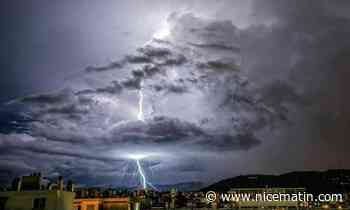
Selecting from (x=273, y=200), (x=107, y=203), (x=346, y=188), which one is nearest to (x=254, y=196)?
(x=273, y=200)

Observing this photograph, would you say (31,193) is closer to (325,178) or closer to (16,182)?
(16,182)

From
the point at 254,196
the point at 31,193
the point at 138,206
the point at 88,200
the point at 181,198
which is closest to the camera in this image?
the point at 31,193

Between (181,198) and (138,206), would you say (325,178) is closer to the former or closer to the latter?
(181,198)

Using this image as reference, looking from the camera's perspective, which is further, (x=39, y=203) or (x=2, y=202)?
(x=2, y=202)

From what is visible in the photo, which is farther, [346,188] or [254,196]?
[346,188]

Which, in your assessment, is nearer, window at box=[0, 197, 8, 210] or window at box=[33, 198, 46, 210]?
window at box=[33, 198, 46, 210]

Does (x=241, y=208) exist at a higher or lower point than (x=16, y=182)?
lower

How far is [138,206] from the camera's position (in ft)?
214

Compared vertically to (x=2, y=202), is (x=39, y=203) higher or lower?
lower

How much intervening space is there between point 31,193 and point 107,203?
16.8m

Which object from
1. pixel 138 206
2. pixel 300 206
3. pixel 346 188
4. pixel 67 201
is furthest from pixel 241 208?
pixel 346 188

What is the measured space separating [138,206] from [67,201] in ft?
64.1

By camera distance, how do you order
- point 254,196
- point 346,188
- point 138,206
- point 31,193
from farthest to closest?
point 346,188, point 254,196, point 138,206, point 31,193

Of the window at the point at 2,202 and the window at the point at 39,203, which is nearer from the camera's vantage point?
the window at the point at 39,203
